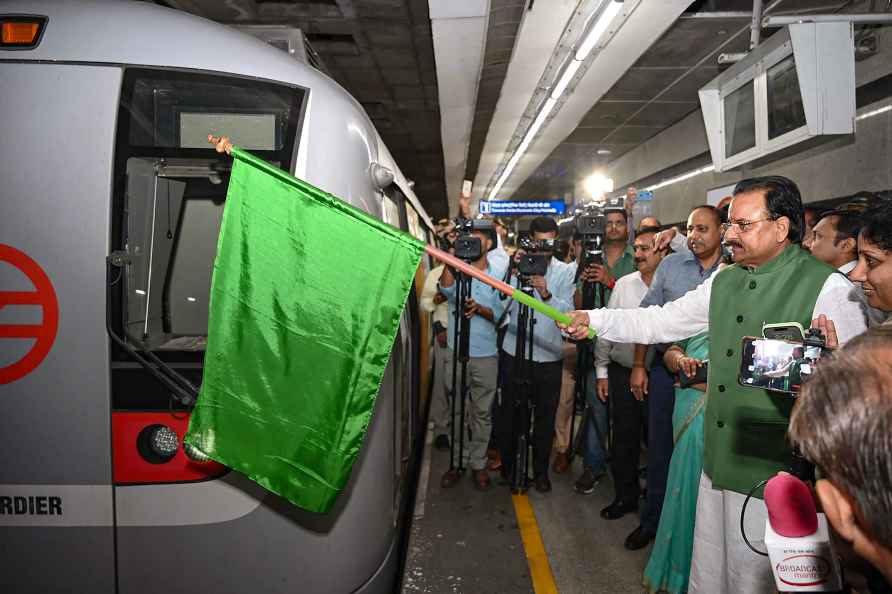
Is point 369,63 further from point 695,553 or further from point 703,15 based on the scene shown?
point 695,553

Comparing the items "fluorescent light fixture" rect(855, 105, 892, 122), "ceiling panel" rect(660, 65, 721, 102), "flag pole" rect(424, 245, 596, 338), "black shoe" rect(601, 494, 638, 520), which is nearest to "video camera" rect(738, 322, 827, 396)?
"flag pole" rect(424, 245, 596, 338)

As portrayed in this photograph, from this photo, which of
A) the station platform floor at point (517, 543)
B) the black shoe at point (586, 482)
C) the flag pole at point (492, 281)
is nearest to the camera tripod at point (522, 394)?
the station platform floor at point (517, 543)

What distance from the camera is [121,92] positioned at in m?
2.02

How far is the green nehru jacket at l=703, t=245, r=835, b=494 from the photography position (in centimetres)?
213

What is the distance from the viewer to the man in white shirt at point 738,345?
2.11m

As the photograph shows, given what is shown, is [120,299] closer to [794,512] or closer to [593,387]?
[794,512]

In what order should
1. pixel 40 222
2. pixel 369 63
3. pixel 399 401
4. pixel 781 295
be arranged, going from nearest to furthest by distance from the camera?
pixel 40 222 → pixel 781 295 → pixel 399 401 → pixel 369 63

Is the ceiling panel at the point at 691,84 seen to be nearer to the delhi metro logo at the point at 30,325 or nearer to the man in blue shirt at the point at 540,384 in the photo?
the man in blue shirt at the point at 540,384

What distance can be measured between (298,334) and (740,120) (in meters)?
5.50

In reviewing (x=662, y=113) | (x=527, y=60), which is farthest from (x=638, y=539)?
(x=662, y=113)

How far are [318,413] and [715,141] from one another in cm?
579

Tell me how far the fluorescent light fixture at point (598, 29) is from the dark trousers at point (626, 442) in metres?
3.22

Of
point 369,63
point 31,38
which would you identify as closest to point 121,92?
point 31,38

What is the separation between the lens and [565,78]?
7082 mm
